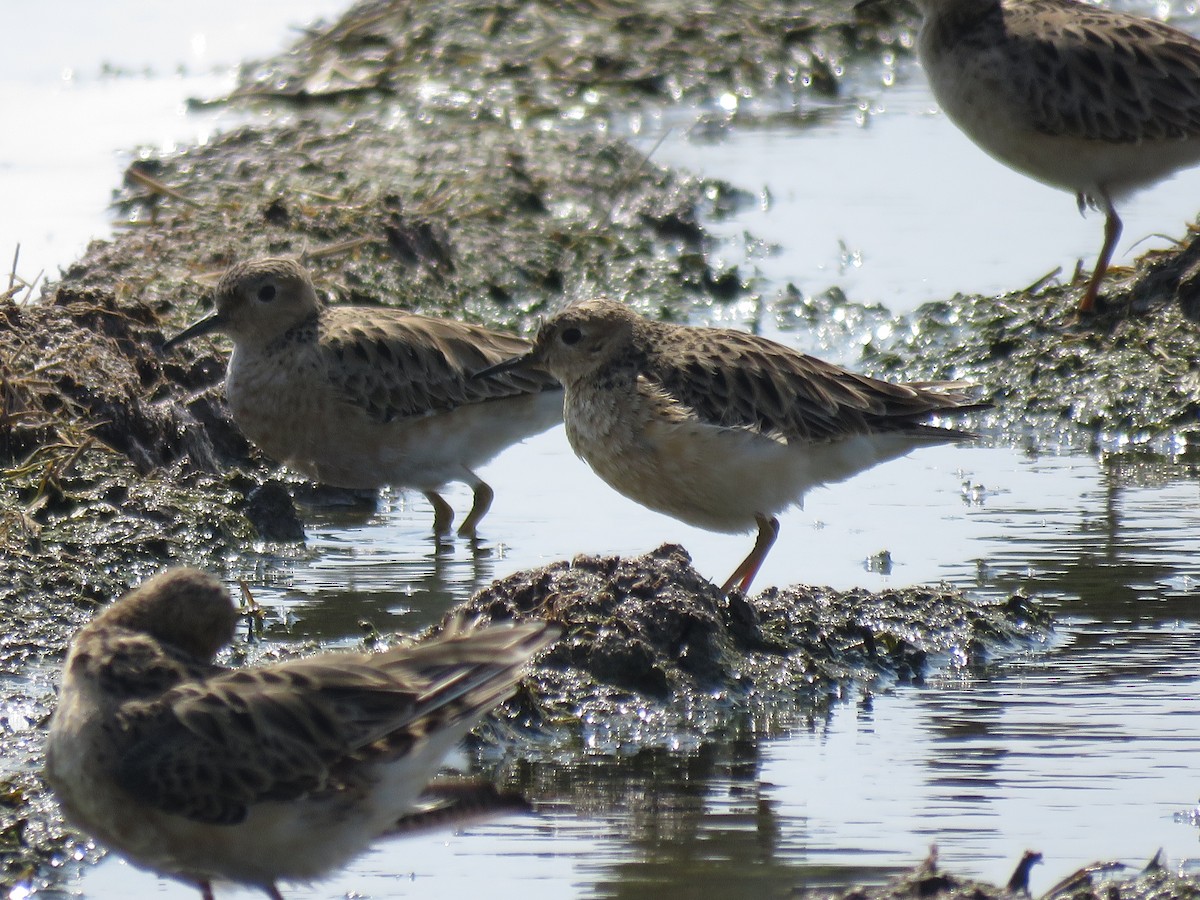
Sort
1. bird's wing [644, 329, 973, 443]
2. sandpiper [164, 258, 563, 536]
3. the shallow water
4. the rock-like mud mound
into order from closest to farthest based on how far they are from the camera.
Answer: the shallow water < the rock-like mud mound < bird's wing [644, 329, 973, 443] < sandpiper [164, 258, 563, 536]

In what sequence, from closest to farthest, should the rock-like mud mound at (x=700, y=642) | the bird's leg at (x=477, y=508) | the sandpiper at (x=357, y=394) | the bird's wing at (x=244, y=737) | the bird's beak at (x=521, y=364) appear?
1. the bird's wing at (x=244, y=737)
2. the rock-like mud mound at (x=700, y=642)
3. the bird's beak at (x=521, y=364)
4. the bird's leg at (x=477, y=508)
5. the sandpiper at (x=357, y=394)

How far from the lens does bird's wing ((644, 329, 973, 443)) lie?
8.63 m

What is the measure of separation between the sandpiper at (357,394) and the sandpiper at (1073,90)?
3383 mm

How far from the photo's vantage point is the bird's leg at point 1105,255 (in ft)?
39.8

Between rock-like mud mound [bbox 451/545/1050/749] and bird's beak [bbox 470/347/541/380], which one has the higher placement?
bird's beak [bbox 470/347/541/380]

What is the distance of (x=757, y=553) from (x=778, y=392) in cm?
69

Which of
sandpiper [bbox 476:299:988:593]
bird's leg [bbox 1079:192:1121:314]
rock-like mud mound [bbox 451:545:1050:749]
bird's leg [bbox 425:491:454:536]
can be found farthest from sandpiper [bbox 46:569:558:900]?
bird's leg [bbox 1079:192:1121:314]

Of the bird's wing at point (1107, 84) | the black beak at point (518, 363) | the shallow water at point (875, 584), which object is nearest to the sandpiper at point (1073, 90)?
the bird's wing at point (1107, 84)

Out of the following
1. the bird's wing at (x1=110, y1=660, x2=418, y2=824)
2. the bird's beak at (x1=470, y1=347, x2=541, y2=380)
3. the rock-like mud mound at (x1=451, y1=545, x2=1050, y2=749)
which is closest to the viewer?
the bird's wing at (x1=110, y1=660, x2=418, y2=824)

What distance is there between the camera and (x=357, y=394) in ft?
33.9

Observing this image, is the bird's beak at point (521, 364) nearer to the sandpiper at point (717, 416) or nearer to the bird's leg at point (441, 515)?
the sandpiper at point (717, 416)

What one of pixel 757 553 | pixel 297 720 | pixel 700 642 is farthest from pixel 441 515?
pixel 297 720

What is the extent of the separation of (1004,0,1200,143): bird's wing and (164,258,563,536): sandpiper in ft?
11.5

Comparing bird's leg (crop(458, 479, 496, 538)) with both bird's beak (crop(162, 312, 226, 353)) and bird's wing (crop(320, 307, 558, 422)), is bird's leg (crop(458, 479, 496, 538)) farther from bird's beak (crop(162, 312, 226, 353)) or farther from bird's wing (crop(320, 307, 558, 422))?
bird's beak (crop(162, 312, 226, 353))
